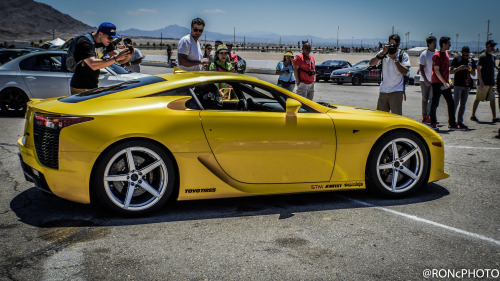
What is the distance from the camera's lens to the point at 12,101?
10242 millimetres

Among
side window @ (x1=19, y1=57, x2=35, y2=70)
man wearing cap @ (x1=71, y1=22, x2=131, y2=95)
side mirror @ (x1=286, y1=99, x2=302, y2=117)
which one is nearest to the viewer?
side mirror @ (x1=286, y1=99, x2=302, y2=117)

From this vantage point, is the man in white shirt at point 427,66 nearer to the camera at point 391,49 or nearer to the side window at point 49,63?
the camera at point 391,49

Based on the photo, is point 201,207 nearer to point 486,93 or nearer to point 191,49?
point 191,49

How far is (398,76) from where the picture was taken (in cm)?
776

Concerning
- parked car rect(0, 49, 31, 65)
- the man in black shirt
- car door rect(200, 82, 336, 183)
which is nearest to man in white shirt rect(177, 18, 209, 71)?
car door rect(200, 82, 336, 183)

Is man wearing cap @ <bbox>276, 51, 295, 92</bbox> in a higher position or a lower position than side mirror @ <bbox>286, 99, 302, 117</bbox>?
higher

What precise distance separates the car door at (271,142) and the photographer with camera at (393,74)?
3.61m

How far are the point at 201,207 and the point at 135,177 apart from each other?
2.59ft

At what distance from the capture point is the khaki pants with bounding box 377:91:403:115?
305 inches

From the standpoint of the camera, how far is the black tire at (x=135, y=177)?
3.94 m

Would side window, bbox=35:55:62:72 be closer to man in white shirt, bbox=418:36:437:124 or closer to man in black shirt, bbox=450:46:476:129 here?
man in white shirt, bbox=418:36:437:124

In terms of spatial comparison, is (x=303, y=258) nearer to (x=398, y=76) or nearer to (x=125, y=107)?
(x=125, y=107)

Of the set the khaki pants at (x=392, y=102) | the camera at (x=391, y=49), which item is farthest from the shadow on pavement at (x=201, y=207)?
the camera at (x=391, y=49)

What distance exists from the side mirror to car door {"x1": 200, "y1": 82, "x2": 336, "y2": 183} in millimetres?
52
